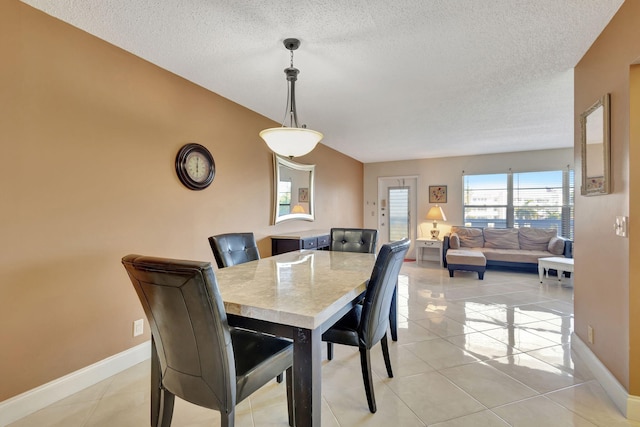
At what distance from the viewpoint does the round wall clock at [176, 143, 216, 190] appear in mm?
2604

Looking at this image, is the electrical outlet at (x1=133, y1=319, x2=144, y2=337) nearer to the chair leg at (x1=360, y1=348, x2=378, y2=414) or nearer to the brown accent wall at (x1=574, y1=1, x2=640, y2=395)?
the chair leg at (x1=360, y1=348, x2=378, y2=414)

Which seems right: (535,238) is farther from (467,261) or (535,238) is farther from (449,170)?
(449,170)

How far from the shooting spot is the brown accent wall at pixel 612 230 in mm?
1641

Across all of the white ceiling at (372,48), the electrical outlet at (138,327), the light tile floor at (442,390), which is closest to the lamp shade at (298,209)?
the white ceiling at (372,48)

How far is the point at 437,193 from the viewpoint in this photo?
6.57 m

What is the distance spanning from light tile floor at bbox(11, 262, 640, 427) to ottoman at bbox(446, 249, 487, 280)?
1.72 meters

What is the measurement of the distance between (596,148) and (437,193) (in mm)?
4604

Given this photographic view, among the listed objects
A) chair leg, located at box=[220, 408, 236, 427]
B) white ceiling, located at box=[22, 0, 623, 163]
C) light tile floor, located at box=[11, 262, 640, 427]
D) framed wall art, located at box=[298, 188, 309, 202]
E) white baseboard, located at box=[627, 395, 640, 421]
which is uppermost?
white ceiling, located at box=[22, 0, 623, 163]

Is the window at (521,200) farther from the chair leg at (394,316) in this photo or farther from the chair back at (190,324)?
the chair back at (190,324)

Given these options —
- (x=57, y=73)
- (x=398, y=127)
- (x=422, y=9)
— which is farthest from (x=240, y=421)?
(x=398, y=127)

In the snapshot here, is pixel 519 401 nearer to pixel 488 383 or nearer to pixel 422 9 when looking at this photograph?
pixel 488 383

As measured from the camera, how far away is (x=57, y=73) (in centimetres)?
186

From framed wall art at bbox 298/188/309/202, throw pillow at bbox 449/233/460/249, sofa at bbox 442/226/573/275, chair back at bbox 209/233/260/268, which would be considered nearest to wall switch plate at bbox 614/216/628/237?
chair back at bbox 209/233/260/268

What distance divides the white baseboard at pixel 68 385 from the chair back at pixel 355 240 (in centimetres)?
184
